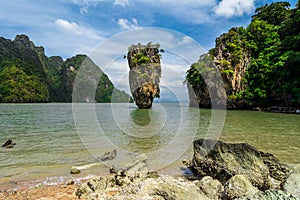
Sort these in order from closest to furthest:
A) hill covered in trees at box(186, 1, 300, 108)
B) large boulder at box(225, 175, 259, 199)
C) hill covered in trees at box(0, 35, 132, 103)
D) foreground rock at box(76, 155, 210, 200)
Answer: foreground rock at box(76, 155, 210, 200) < large boulder at box(225, 175, 259, 199) < hill covered in trees at box(186, 1, 300, 108) < hill covered in trees at box(0, 35, 132, 103)

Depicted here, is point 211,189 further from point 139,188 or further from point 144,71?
point 144,71

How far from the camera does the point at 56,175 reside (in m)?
6.05

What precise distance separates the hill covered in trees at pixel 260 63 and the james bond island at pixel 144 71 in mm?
9292

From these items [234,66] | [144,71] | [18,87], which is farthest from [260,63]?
[18,87]

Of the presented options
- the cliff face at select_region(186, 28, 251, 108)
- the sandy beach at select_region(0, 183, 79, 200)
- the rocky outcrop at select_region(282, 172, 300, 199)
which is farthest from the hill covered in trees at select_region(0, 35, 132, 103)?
the rocky outcrop at select_region(282, 172, 300, 199)

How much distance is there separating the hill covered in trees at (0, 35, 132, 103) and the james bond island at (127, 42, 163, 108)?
14156 mm

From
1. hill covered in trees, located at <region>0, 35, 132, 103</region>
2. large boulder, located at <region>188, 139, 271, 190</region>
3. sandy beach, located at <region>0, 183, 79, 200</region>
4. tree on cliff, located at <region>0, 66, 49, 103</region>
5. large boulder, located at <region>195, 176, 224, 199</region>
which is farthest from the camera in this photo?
hill covered in trees, located at <region>0, 35, 132, 103</region>

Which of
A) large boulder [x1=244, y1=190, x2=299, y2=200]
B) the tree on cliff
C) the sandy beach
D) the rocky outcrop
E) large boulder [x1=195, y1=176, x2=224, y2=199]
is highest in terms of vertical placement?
the tree on cliff

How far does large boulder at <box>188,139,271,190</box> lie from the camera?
15.0 ft

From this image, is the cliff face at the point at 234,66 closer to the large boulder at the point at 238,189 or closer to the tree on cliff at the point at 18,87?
the large boulder at the point at 238,189

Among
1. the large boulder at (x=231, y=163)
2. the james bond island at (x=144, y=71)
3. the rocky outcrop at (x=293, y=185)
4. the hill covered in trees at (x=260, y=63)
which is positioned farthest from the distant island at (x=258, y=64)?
the rocky outcrop at (x=293, y=185)

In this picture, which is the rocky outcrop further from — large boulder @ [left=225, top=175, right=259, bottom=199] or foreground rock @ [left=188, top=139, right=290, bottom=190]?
foreground rock @ [left=188, top=139, right=290, bottom=190]

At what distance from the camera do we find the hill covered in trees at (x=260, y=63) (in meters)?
29.6

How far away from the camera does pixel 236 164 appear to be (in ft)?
16.1
